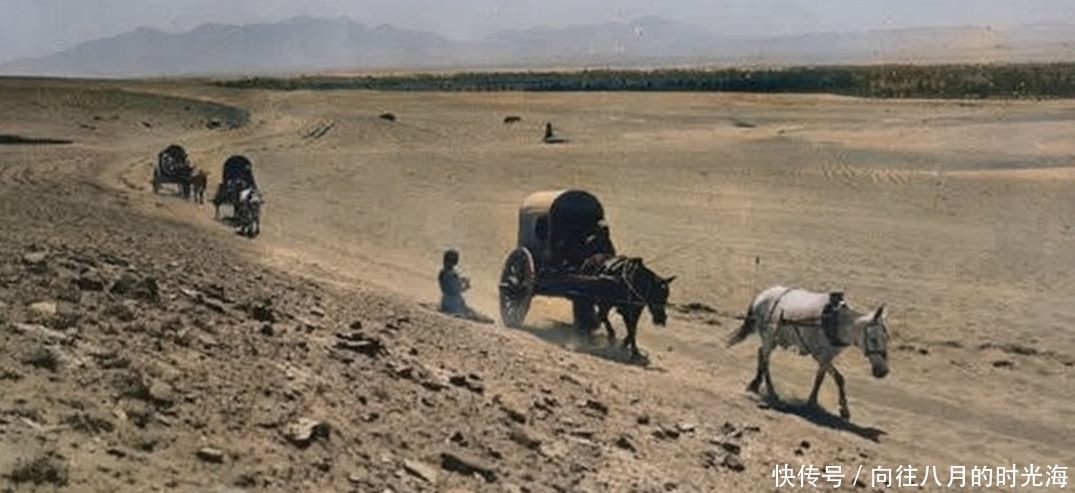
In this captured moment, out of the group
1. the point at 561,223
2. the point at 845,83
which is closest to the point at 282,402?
the point at 561,223

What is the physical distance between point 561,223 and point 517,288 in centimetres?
125

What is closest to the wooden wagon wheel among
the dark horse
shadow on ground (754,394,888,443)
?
the dark horse

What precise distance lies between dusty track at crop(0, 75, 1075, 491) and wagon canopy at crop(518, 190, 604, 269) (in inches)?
52.4

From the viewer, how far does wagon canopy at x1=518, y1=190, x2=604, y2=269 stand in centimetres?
1812

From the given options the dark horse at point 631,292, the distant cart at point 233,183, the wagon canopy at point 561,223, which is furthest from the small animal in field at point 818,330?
the distant cart at point 233,183

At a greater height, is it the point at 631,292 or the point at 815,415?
the point at 631,292

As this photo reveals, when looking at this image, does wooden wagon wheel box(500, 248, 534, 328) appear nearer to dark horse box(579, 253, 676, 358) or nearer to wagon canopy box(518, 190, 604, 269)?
wagon canopy box(518, 190, 604, 269)

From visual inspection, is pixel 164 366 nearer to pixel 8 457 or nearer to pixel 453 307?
pixel 8 457

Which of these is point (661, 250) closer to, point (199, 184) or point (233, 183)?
point (233, 183)

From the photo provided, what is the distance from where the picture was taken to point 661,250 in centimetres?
2789

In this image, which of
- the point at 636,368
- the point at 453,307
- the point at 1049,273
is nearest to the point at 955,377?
the point at 636,368

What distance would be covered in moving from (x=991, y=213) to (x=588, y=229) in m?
19.2

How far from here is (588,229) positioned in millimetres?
18438

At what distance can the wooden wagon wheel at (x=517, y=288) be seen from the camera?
59.5 feet
